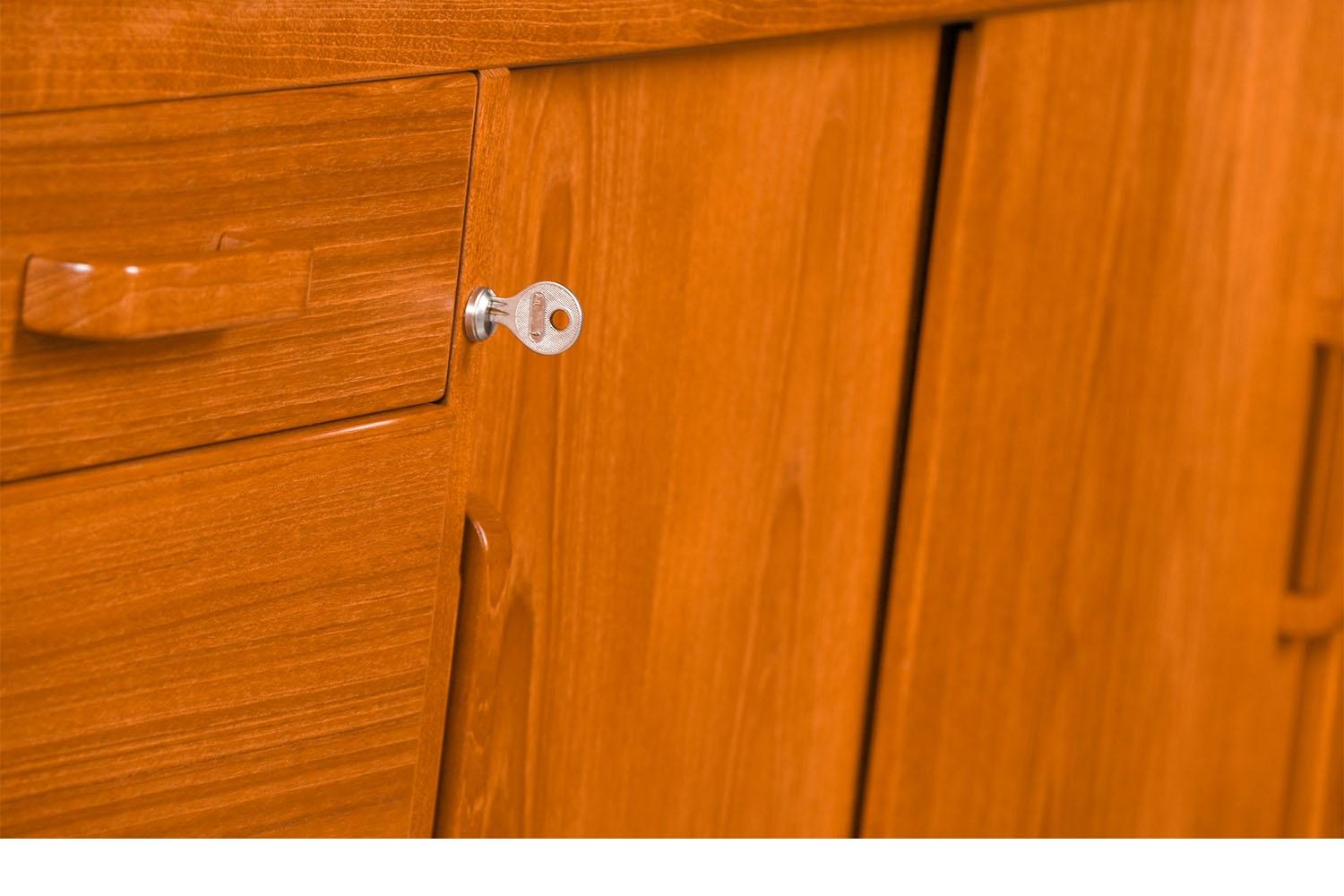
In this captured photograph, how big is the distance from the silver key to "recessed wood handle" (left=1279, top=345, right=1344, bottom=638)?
0.56 meters

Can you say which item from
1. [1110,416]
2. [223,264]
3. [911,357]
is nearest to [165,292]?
[223,264]

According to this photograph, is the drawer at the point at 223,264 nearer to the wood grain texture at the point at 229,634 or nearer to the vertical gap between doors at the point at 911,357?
the wood grain texture at the point at 229,634

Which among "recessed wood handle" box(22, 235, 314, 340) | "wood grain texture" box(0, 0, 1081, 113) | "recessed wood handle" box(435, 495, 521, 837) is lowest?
"recessed wood handle" box(435, 495, 521, 837)

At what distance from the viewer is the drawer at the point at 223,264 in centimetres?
39

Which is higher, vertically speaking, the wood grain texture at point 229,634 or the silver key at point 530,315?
the silver key at point 530,315

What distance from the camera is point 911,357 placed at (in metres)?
0.74

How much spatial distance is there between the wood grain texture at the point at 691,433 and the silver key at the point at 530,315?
1 centimetres

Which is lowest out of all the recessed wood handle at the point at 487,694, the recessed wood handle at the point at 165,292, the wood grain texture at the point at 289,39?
the recessed wood handle at the point at 487,694

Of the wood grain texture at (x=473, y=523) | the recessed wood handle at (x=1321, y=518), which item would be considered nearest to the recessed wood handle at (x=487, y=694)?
the wood grain texture at (x=473, y=523)

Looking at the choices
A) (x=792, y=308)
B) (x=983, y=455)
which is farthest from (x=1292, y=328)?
(x=792, y=308)

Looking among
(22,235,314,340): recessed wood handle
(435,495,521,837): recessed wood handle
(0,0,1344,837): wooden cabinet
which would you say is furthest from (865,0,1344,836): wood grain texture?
(22,235,314,340): recessed wood handle

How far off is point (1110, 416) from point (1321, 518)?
0.19 meters

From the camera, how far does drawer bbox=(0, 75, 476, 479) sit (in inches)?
15.2

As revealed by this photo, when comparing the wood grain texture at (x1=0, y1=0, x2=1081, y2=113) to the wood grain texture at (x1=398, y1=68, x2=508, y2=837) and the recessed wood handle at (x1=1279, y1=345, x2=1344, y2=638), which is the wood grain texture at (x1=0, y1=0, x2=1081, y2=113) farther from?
the recessed wood handle at (x1=1279, y1=345, x2=1344, y2=638)
